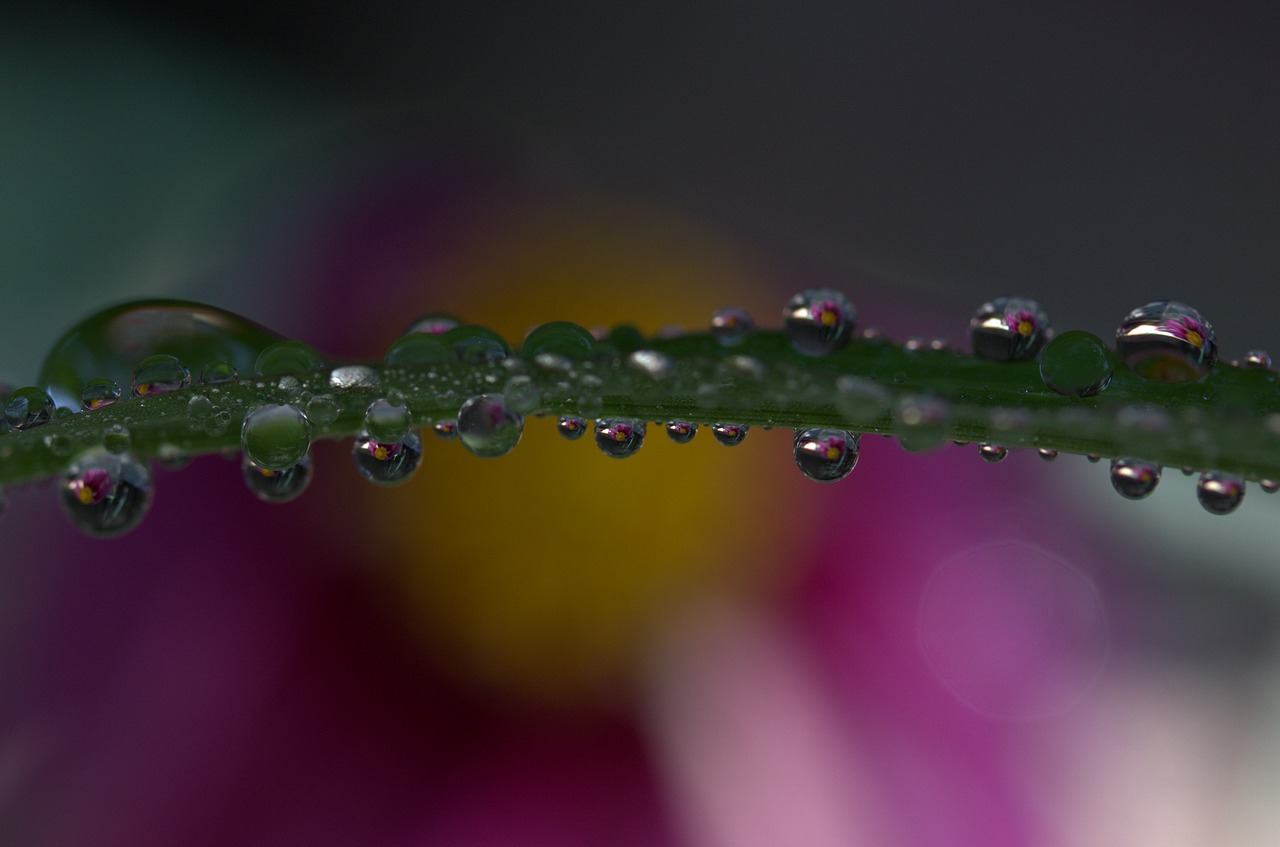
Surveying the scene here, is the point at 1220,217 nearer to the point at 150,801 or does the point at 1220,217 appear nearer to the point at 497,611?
the point at 497,611

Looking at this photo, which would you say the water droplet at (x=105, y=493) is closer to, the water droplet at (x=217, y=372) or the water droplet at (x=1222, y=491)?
the water droplet at (x=217, y=372)

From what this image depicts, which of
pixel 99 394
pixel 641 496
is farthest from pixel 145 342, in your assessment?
pixel 641 496

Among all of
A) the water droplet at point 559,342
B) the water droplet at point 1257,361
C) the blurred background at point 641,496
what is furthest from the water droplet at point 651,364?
the blurred background at point 641,496

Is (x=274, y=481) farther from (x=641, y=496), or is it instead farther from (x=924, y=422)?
(x=641, y=496)

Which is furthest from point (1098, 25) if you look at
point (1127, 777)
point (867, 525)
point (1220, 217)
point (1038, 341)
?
point (1038, 341)

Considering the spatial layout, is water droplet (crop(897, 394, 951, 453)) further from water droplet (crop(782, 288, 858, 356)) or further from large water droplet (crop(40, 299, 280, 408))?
large water droplet (crop(40, 299, 280, 408))

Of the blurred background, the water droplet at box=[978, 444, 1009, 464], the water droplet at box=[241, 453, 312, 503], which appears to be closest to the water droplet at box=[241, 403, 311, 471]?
the water droplet at box=[241, 453, 312, 503]
